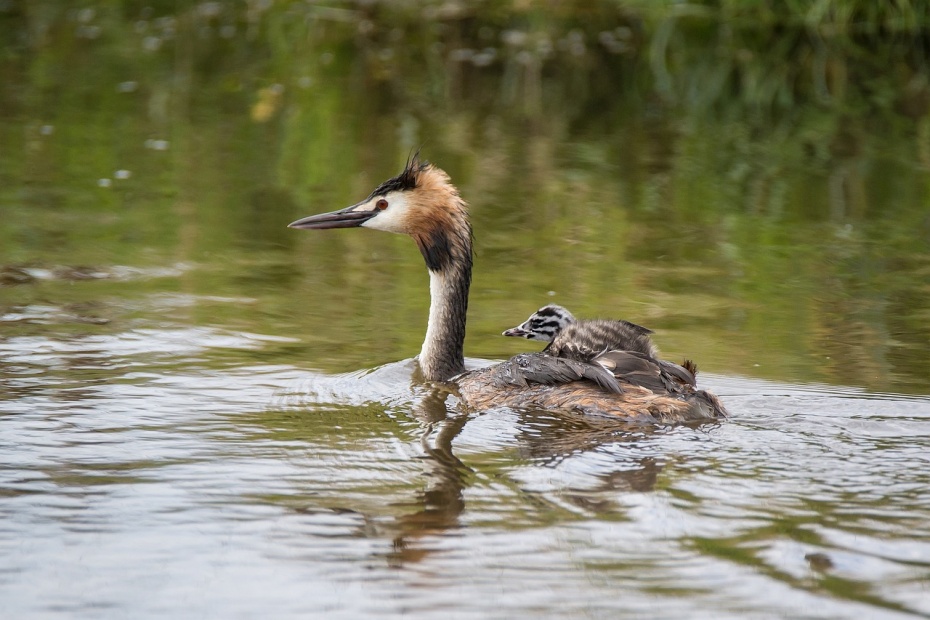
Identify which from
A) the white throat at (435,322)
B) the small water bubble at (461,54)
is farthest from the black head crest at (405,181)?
the small water bubble at (461,54)

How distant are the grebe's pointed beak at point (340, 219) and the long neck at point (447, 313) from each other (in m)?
0.36

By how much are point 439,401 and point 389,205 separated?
1305 millimetres

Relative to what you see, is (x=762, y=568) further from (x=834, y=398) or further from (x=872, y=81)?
(x=872, y=81)

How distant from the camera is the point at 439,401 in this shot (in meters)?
6.70

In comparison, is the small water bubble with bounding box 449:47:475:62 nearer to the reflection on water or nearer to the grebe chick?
the grebe chick

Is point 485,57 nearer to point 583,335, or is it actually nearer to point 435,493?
point 583,335

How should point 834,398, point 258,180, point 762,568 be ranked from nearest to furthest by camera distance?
point 762,568
point 834,398
point 258,180

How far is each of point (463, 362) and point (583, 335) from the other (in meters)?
0.82

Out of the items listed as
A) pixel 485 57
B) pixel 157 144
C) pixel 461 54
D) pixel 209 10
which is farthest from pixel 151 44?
pixel 157 144

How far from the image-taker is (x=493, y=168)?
12.1 metres

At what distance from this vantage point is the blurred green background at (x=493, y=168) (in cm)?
793

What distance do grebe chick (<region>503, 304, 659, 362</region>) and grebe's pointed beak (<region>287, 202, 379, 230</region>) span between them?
3.59 feet

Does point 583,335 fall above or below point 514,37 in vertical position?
below

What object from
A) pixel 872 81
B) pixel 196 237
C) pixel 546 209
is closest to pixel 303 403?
pixel 196 237
